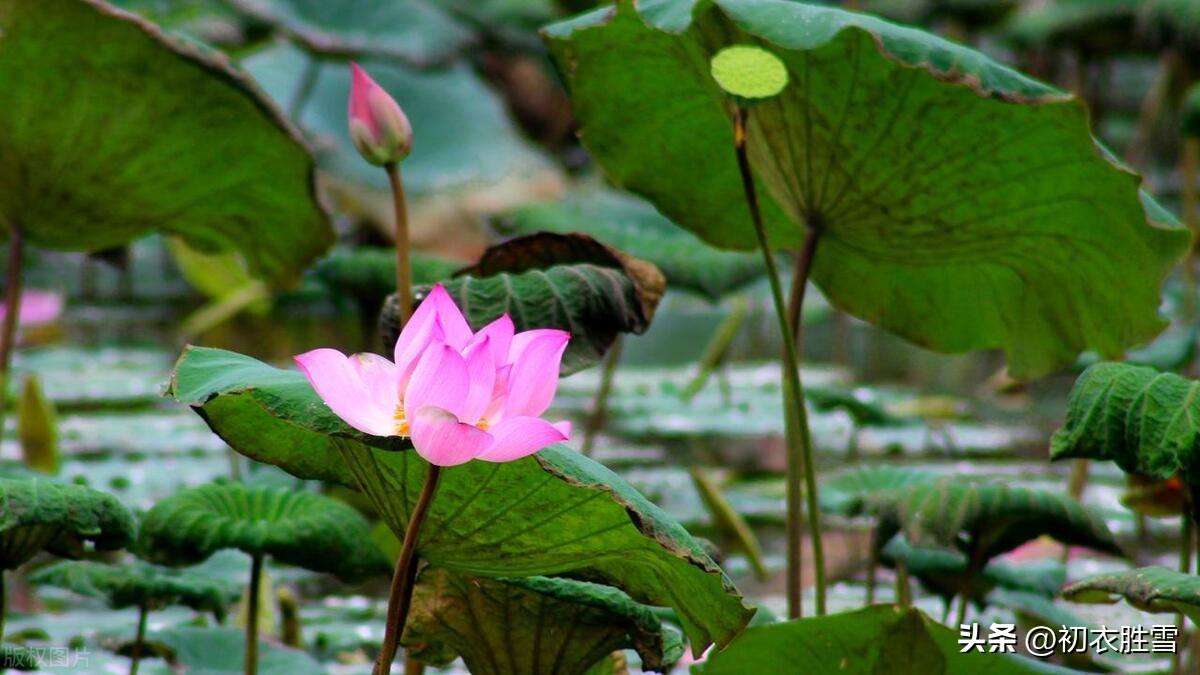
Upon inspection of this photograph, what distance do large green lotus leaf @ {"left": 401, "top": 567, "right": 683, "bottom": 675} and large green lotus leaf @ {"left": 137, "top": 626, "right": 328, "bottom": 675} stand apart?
1.03 feet

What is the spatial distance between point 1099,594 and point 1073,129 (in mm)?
342

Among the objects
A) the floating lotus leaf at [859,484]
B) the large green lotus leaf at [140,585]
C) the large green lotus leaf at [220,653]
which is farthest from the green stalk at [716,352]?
the large green lotus leaf at [140,585]

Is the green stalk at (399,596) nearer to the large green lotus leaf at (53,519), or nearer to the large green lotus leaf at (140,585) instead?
the large green lotus leaf at (53,519)

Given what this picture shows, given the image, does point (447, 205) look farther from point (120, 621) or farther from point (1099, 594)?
point (1099, 594)

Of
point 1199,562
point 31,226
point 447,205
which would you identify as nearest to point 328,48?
point 447,205

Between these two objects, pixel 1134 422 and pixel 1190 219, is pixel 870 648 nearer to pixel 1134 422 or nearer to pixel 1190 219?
pixel 1134 422

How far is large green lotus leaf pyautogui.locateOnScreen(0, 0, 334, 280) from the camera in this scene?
1.27 meters

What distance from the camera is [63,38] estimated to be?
50.8 inches

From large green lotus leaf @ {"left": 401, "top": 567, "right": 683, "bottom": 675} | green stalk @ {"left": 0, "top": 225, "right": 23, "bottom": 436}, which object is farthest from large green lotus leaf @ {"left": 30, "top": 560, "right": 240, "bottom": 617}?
green stalk @ {"left": 0, "top": 225, "right": 23, "bottom": 436}

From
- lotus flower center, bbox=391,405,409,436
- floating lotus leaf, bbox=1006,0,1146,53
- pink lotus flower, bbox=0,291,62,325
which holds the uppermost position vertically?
lotus flower center, bbox=391,405,409,436

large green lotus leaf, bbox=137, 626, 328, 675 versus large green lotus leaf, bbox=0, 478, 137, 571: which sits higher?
large green lotus leaf, bbox=0, 478, 137, 571

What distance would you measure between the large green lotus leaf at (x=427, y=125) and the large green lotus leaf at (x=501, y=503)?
390 centimetres

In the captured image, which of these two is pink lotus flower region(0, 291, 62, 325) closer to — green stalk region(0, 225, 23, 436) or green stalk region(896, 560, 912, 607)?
green stalk region(0, 225, 23, 436)

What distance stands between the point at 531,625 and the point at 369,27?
344 centimetres
